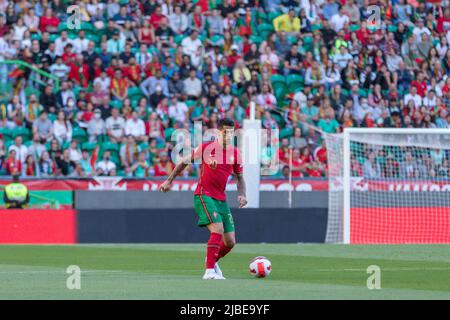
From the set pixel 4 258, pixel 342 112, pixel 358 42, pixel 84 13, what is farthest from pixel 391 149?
pixel 4 258

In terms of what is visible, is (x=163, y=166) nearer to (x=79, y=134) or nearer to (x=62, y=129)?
(x=79, y=134)

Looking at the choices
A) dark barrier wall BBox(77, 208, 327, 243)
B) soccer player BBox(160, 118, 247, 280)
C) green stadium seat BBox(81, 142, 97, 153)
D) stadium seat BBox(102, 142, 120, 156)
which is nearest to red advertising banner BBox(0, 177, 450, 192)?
dark barrier wall BBox(77, 208, 327, 243)

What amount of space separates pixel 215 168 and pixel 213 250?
1.18 metres

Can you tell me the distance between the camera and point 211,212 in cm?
1689

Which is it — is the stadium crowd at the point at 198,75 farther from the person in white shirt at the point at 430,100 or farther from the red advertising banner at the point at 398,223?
the red advertising banner at the point at 398,223

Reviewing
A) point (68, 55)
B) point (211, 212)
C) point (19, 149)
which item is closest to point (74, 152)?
point (19, 149)

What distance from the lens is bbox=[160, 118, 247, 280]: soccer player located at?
16766mm

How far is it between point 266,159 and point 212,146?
14659 millimetres

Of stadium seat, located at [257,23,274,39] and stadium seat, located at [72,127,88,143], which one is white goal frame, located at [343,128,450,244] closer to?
stadium seat, located at [72,127,88,143]

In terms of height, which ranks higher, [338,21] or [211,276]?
[338,21]

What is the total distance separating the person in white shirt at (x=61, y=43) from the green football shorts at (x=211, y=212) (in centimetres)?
1758

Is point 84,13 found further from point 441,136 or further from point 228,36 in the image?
point 441,136

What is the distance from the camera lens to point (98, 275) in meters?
17.5

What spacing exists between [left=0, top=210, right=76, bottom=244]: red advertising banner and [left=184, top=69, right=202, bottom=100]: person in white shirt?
20.6ft
